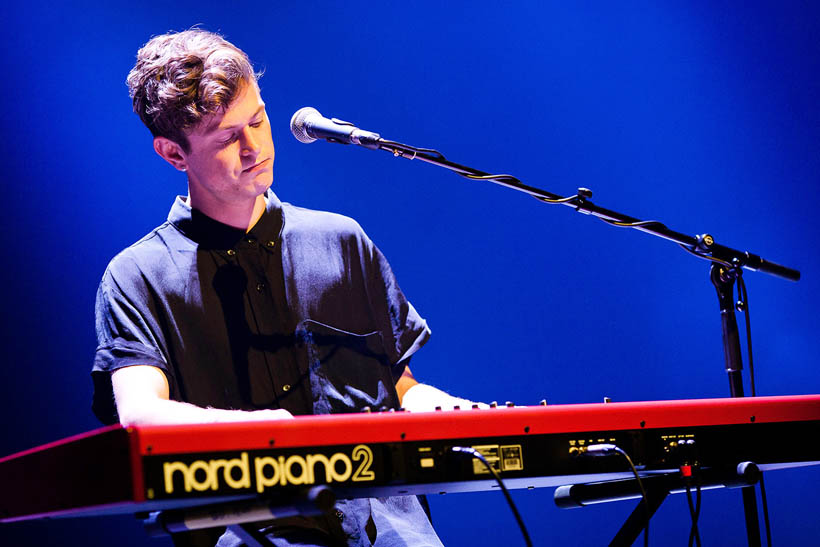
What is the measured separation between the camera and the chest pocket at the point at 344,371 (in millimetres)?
2115

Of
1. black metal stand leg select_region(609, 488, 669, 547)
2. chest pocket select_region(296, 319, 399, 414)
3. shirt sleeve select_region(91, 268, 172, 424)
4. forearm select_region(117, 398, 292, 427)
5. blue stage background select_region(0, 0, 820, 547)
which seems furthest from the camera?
blue stage background select_region(0, 0, 820, 547)

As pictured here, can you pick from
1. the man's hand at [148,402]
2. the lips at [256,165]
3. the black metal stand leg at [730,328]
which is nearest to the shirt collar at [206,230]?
the lips at [256,165]

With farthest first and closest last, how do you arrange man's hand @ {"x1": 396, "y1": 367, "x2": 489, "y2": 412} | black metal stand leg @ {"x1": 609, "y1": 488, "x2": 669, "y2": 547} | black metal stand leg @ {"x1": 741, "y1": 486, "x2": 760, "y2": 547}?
man's hand @ {"x1": 396, "y1": 367, "x2": 489, "y2": 412} < black metal stand leg @ {"x1": 741, "y1": 486, "x2": 760, "y2": 547} < black metal stand leg @ {"x1": 609, "y1": 488, "x2": 669, "y2": 547}

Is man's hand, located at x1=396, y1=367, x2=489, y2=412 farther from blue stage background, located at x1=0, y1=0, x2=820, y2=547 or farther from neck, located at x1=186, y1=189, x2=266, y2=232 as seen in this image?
blue stage background, located at x1=0, y1=0, x2=820, y2=547

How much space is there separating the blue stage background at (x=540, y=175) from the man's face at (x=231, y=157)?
50cm

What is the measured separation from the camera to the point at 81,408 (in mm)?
2529

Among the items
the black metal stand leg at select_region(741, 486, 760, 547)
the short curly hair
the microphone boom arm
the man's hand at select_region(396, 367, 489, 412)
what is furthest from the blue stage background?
the black metal stand leg at select_region(741, 486, 760, 547)

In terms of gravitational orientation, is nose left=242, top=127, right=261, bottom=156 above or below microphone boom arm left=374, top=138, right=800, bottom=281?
above

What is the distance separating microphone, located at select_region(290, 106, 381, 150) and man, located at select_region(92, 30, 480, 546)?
0.23m

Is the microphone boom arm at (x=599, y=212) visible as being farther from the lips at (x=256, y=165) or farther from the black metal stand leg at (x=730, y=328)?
the lips at (x=256, y=165)

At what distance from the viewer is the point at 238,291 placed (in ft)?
7.01

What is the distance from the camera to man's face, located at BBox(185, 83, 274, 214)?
2.18 meters

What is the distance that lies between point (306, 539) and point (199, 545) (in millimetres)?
296

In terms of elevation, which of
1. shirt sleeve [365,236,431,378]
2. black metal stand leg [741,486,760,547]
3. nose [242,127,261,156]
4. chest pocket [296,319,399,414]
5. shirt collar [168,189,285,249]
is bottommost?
black metal stand leg [741,486,760,547]
